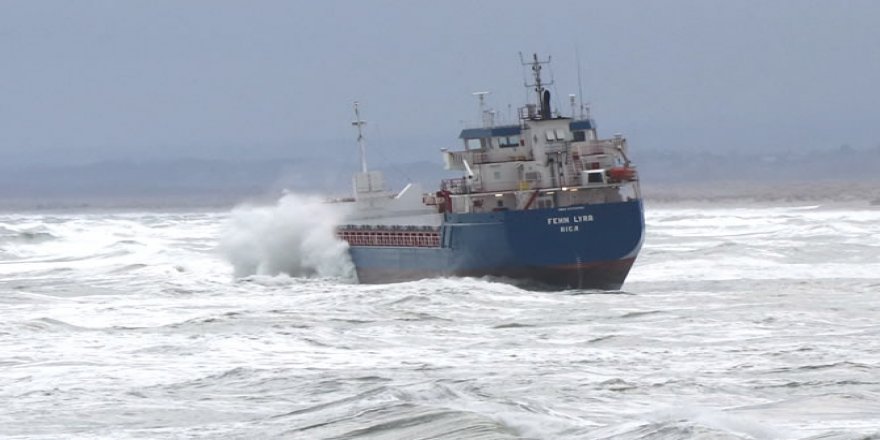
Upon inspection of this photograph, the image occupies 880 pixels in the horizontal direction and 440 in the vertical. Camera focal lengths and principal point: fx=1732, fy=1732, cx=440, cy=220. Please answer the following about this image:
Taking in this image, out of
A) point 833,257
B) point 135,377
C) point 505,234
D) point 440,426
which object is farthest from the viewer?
point 833,257

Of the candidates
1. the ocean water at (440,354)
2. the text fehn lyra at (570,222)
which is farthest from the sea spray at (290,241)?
the text fehn lyra at (570,222)

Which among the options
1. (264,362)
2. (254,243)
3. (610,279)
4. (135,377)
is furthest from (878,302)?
(254,243)

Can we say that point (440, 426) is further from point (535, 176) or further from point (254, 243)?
point (254, 243)

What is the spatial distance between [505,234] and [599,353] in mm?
12769

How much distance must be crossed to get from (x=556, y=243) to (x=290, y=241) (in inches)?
529

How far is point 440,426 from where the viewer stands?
61.7ft

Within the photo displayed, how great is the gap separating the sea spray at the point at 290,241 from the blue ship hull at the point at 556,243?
25.1 ft

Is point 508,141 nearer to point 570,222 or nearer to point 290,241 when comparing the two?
point 570,222

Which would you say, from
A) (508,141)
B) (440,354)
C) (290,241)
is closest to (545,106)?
(508,141)

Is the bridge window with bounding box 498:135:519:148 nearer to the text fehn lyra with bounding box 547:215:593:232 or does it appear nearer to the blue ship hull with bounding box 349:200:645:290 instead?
the blue ship hull with bounding box 349:200:645:290

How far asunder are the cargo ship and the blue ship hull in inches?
0.9

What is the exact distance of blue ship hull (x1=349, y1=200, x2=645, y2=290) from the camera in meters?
38.4

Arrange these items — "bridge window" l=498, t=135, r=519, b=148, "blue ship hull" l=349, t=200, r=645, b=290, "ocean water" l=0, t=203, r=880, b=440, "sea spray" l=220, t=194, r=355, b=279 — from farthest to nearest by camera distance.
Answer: "sea spray" l=220, t=194, r=355, b=279, "bridge window" l=498, t=135, r=519, b=148, "blue ship hull" l=349, t=200, r=645, b=290, "ocean water" l=0, t=203, r=880, b=440

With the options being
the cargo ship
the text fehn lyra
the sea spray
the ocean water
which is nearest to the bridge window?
the cargo ship
